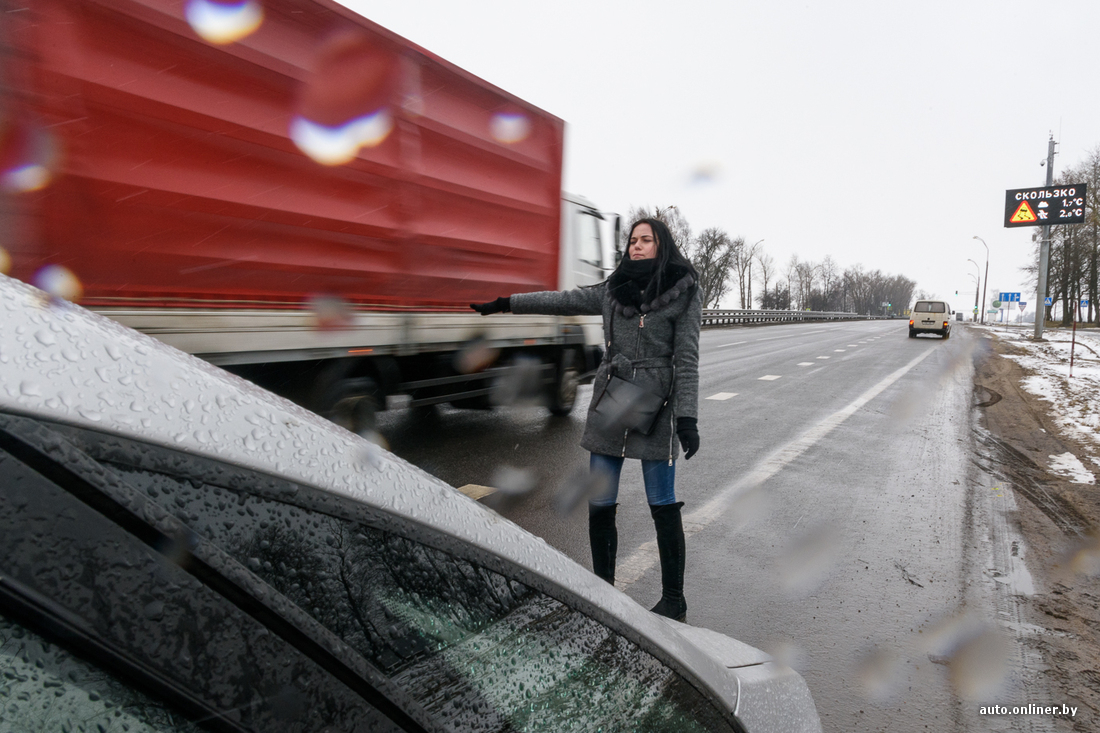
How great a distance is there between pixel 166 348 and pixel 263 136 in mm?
3631

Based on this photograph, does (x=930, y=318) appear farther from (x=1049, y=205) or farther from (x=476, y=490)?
(x=476, y=490)

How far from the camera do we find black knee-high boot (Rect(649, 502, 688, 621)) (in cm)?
306

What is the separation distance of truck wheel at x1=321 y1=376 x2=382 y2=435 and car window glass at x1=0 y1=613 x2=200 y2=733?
436 centimetres

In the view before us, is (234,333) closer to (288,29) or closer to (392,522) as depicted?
(288,29)

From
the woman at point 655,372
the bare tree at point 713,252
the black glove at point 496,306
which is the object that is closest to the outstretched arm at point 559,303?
the black glove at point 496,306

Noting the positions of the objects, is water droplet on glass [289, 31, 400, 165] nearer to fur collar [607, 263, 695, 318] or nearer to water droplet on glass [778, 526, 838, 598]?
fur collar [607, 263, 695, 318]

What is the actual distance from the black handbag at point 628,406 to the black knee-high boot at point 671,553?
386 millimetres

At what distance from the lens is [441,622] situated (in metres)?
0.96

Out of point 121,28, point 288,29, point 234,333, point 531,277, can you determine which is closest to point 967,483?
point 531,277

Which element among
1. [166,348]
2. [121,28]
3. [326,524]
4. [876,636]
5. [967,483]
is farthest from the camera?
[967,483]

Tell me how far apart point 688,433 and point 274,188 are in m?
2.98

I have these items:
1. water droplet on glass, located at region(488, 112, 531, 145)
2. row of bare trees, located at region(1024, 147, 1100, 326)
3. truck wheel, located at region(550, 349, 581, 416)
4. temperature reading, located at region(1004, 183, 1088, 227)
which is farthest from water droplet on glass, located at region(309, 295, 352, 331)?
row of bare trees, located at region(1024, 147, 1100, 326)

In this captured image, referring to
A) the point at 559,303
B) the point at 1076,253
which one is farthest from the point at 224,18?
the point at 1076,253

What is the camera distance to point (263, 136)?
416 centimetres
